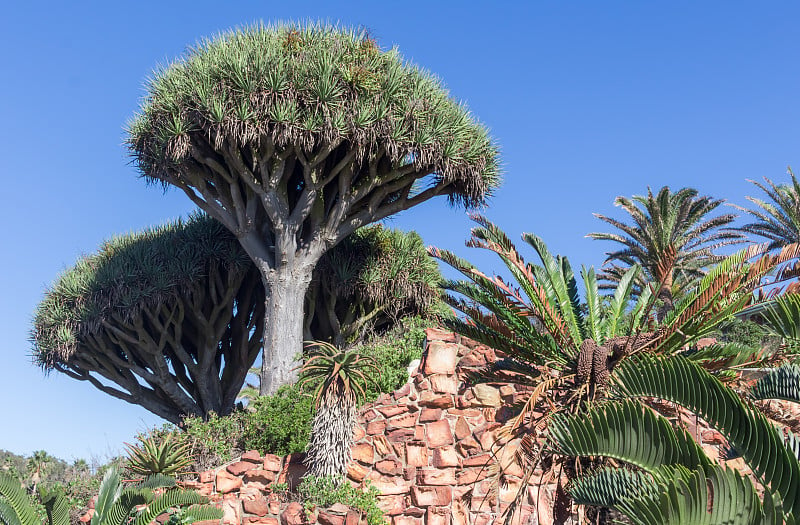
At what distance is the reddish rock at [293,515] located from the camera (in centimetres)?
1016

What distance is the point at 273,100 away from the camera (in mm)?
14109

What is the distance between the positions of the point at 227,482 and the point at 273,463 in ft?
2.28

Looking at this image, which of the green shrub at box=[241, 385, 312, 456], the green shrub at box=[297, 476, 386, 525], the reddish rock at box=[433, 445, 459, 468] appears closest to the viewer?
the green shrub at box=[297, 476, 386, 525]

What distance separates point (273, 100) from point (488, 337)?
699cm

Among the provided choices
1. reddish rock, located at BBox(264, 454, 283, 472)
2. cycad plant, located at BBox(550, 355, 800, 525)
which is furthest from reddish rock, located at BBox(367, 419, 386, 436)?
cycad plant, located at BBox(550, 355, 800, 525)

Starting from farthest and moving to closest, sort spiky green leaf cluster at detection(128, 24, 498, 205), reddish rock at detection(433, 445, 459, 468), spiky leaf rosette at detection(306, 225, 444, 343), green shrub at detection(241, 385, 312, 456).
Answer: spiky leaf rosette at detection(306, 225, 444, 343), spiky green leaf cluster at detection(128, 24, 498, 205), green shrub at detection(241, 385, 312, 456), reddish rock at detection(433, 445, 459, 468)

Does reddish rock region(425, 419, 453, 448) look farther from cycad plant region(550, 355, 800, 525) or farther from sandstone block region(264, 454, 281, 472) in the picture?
cycad plant region(550, 355, 800, 525)

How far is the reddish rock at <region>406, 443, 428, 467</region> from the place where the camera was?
35.8ft

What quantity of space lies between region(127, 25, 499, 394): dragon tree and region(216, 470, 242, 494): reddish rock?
2.98 metres

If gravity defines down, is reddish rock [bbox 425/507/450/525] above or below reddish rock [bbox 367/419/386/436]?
below

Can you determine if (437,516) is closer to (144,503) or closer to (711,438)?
(144,503)

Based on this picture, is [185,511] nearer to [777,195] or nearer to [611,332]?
[611,332]

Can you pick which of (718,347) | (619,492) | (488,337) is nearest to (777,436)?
(619,492)

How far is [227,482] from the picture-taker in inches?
435
